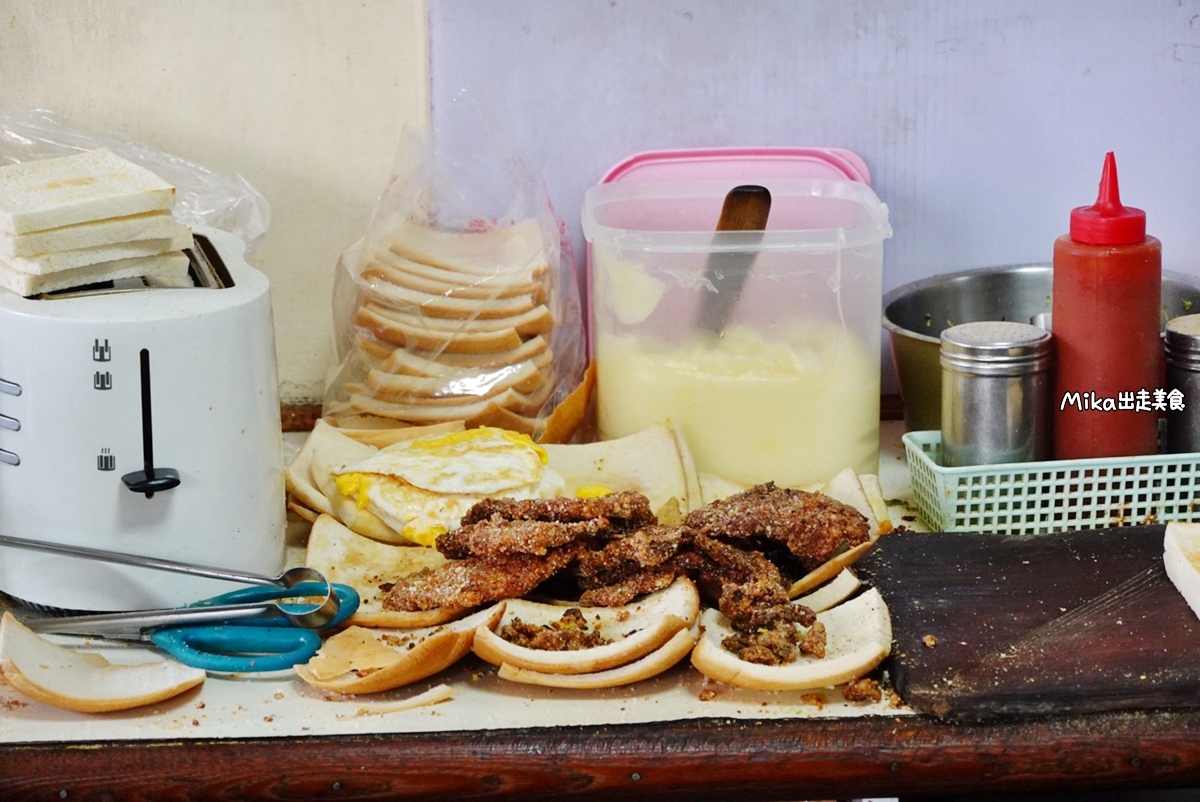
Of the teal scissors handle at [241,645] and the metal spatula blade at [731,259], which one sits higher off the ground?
the metal spatula blade at [731,259]

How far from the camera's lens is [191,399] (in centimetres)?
107

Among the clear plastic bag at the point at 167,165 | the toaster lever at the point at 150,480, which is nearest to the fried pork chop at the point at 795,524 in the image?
the toaster lever at the point at 150,480

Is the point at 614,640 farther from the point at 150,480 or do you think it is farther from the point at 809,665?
the point at 150,480

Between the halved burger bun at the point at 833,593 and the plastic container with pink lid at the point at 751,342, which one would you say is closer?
the halved burger bun at the point at 833,593

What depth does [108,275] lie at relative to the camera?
1.11 metres

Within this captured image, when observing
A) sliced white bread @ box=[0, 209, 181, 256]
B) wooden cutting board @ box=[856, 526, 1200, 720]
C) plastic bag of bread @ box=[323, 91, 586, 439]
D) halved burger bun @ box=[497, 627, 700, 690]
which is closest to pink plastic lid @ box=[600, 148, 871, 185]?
plastic bag of bread @ box=[323, 91, 586, 439]

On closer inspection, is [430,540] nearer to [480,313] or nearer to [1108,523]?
[480,313]

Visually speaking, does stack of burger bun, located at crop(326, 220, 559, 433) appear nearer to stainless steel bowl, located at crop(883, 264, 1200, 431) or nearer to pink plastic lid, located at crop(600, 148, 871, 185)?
pink plastic lid, located at crop(600, 148, 871, 185)

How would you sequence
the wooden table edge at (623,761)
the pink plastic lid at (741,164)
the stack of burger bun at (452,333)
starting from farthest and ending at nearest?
the pink plastic lid at (741,164) → the stack of burger bun at (452,333) → the wooden table edge at (623,761)

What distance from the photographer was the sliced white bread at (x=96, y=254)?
106 cm

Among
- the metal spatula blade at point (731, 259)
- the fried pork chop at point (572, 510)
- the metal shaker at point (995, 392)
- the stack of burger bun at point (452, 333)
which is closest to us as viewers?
the fried pork chop at point (572, 510)

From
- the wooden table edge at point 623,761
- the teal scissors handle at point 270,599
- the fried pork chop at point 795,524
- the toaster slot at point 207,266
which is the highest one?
the toaster slot at point 207,266

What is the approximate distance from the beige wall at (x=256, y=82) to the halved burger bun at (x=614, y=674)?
82cm

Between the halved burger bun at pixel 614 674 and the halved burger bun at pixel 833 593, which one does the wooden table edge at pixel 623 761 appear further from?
the halved burger bun at pixel 833 593
